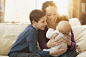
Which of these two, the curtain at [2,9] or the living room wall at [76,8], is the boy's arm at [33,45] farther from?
the living room wall at [76,8]

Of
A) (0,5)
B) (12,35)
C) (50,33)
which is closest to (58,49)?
(50,33)

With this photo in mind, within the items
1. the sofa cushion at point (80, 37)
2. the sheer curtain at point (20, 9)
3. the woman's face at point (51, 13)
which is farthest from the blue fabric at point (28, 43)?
the sheer curtain at point (20, 9)

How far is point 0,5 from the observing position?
3.08m

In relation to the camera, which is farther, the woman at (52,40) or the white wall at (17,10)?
the white wall at (17,10)

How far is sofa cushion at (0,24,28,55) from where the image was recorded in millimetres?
1523

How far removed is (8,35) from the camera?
63.2 inches

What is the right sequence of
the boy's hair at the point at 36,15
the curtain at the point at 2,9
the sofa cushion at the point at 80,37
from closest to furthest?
the boy's hair at the point at 36,15 → the sofa cushion at the point at 80,37 → the curtain at the point at 2,9

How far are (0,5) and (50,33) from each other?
245 cm

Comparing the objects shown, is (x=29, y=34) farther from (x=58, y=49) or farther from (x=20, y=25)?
(x=20, y=25)

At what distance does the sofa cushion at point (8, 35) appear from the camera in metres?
1.52

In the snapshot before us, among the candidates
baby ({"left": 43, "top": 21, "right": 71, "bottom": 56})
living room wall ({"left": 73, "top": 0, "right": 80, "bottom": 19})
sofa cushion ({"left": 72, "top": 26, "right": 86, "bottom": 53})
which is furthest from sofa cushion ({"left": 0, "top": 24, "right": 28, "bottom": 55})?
living room wall ({"left": 73, "top": 0, "right": 80, "bottom": 19})

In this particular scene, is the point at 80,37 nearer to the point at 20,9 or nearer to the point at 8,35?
the point at 8,35

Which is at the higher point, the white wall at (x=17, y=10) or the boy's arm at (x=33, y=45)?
the white wall at (x=17, y=10)

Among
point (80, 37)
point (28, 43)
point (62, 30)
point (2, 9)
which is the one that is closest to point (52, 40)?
point (62, 30)
